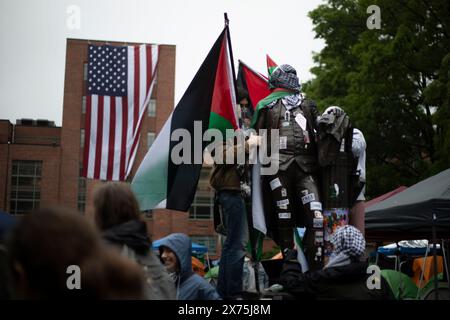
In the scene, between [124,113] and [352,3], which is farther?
[352,3]

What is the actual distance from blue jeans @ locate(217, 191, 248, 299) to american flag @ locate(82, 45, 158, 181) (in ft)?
17.0

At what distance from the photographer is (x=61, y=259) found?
7.57 ft

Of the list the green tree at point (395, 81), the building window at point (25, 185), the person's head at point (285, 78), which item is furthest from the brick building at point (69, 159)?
the person's head at point (285, 78)

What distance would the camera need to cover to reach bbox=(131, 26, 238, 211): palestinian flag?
673cm

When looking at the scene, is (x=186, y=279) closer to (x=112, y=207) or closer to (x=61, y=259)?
(x=112, y=207)

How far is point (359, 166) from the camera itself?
682 cm

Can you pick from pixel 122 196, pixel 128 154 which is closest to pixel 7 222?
pixel 122 196

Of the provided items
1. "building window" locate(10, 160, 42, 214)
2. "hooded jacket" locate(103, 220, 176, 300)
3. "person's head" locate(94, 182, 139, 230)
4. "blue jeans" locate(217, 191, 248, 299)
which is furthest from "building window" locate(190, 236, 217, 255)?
"person's head" locate(94, 182, 139, 230)

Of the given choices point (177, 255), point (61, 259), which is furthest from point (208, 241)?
point (61, 259)

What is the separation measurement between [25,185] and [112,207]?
67575mm

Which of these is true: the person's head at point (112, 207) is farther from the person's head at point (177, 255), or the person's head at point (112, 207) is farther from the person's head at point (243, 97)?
the person's head at point (243, 97)

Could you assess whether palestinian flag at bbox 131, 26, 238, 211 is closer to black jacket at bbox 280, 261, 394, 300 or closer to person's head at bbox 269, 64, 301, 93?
person's head at bbox 269, 64, 301, 93
